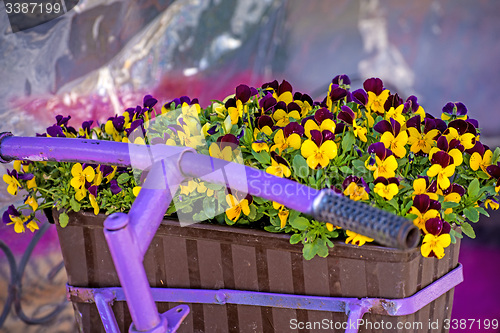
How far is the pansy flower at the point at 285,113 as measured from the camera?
840 millimetres

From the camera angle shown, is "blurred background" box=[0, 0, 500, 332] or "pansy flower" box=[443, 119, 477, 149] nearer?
"pansy flower" box=[443, 119, 477, 149]

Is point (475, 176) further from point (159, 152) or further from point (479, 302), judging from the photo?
point (479, 302)

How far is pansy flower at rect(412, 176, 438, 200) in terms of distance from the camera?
2.31ft

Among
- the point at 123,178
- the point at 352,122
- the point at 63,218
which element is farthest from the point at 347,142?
the point at 63,218

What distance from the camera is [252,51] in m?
2.62

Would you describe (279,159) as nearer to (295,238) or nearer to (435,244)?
(295,238)

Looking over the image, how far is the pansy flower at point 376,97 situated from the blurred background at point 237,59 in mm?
1389

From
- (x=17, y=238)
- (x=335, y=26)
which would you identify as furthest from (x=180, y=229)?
(x=335, y=26)

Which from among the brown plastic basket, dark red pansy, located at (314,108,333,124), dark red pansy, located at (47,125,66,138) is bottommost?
the brown plastic basket

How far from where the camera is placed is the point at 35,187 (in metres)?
0.90

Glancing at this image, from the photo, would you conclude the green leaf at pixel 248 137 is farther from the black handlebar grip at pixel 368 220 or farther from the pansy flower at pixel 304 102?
the black handlebar grip at pixel 368 220

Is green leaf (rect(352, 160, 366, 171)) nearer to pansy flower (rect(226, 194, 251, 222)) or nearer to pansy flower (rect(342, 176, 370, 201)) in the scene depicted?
pansy flower (rect(342, 176, 370, 201))

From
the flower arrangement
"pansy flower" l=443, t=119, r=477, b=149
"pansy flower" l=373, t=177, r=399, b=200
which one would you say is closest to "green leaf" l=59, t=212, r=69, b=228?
the flower arrangement

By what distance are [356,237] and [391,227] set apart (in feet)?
0.90
